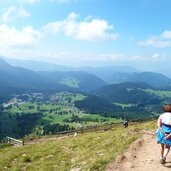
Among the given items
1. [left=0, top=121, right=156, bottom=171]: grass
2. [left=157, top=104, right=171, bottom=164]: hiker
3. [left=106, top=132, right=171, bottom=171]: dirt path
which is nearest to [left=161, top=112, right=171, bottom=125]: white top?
[left=157, top=104, right=171, bottom=164]: hiker

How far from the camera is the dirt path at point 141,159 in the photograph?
16.9 m

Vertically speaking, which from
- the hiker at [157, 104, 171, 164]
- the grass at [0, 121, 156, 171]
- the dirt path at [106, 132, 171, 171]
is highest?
the hiker at [157, 104, 171, 164]

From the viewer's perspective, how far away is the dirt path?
16938 millimetres

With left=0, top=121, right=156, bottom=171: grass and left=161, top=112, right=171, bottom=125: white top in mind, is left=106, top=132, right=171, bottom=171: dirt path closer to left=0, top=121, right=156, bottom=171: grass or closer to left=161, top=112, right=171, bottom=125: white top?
left=0, top=121, right=156, bottom=171: grass

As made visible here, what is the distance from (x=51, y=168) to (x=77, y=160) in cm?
178

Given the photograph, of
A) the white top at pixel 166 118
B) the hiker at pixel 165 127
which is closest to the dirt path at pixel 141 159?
the hiker at pixel 165 127

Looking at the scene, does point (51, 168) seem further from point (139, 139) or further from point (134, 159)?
point (139, 139)

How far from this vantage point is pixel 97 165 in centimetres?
1812

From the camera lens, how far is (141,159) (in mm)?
18703

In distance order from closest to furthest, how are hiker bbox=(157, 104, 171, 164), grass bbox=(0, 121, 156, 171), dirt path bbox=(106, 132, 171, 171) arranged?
hiker bbox=(157, 104, 171, 164), dirt path bbox=(106, 132, 171, 171), grass bbox=(0, 121, 156, 171)

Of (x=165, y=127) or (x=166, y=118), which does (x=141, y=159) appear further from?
(x=166, y=118)

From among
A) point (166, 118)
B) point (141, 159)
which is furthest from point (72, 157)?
point (166, 118)

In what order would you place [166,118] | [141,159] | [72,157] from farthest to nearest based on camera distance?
[72,157] → [141,159] → [166,118]

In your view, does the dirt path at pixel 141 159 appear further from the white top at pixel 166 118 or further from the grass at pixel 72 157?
the white top at pixel 166 118
